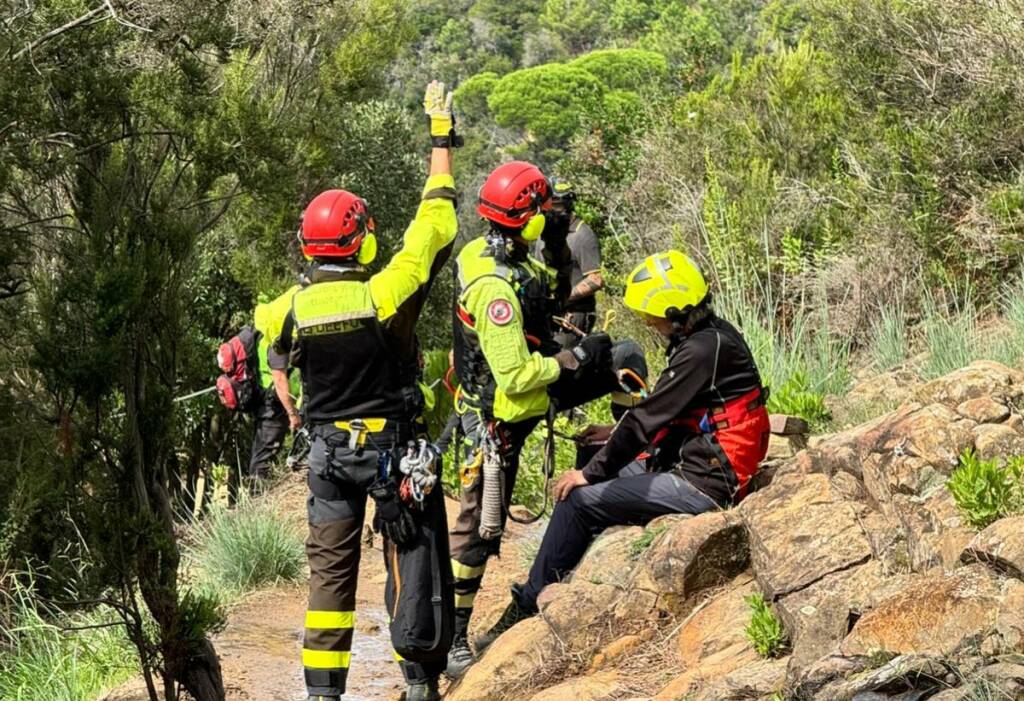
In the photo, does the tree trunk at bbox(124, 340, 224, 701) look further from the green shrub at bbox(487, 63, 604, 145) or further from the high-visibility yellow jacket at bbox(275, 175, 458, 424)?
the green shrub at bbox(487, 63, 604, 145)

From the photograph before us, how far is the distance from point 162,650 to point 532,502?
3813 mm

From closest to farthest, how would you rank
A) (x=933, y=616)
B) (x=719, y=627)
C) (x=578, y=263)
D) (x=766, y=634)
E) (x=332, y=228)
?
(x=933, y=616) < (x=766, y=634) < (x=719, y=627) < (x=332, y=228) < (x=578, y=263)

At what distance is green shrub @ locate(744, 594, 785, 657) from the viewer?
4.84 meters

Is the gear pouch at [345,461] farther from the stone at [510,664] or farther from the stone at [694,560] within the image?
the stone at [694,560]

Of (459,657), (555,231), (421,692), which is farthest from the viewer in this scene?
(555,231)

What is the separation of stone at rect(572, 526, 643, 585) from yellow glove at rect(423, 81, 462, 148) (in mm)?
1863

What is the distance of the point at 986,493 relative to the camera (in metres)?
4.75

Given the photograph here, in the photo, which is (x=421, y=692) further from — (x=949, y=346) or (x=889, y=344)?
(x=889, y=344)

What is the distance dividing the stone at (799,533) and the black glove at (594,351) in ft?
3.45

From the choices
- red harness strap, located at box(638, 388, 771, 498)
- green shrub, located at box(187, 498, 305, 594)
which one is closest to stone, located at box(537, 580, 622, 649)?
red harness strap, located at box(638, 388, 771, 498)

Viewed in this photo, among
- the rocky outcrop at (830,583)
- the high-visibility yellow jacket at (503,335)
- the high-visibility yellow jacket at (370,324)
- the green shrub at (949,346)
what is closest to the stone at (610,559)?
the rocky outcrop at (830,583)

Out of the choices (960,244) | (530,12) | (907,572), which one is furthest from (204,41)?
(530,12)

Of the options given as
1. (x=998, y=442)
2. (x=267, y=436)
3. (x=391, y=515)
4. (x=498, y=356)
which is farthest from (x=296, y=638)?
(x=267, y=436)

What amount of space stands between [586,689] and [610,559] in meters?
0.85
